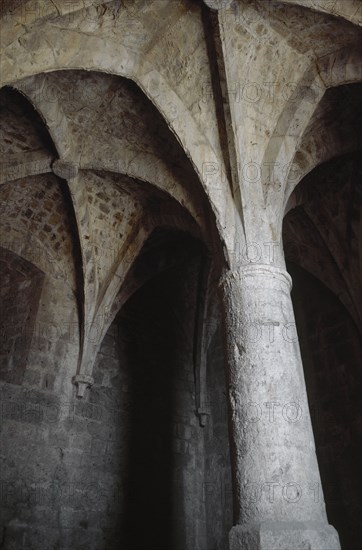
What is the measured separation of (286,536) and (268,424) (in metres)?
0.72

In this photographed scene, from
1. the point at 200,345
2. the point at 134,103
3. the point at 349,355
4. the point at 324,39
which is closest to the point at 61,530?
the point at 200,345

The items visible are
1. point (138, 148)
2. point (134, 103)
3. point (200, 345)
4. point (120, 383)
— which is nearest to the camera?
point (134, 103)

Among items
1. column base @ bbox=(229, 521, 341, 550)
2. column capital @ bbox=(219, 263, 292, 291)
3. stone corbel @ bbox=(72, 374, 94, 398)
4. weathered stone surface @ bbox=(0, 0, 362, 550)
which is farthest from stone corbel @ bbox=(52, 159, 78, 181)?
column base @ bbox=(229, 521, 341, 550)

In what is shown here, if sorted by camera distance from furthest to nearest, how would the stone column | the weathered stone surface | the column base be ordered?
the weathered stone surface, the stone column, the column base

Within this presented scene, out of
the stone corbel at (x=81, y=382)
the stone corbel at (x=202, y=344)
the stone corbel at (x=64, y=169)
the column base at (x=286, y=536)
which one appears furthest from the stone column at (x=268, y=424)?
the stone corbel at (x=202, y=344)

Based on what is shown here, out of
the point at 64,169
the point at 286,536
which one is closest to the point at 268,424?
the point at 286,536

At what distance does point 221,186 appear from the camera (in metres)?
4.91

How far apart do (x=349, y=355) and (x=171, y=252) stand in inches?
119

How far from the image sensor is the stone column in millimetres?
3213

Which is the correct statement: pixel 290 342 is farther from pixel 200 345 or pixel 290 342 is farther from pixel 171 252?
pixel 200 345

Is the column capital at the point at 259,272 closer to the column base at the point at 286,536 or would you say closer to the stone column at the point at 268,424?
the stone column at the point at 268,424

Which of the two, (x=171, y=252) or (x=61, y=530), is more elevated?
(x=171, y=252)

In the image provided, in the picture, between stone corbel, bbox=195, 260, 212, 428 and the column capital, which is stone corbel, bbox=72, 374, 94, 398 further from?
the column capital

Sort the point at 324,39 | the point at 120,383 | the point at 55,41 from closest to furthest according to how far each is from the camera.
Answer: the point at 55,41, the point at 324,39, the point at 120,383
